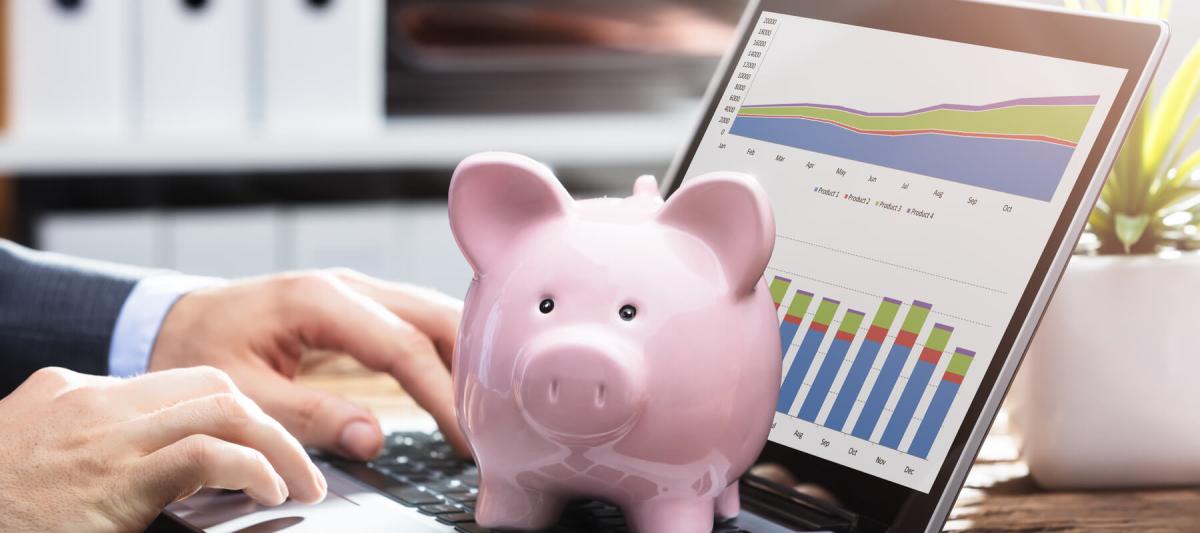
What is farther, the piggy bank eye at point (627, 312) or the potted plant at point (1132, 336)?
the potted plant at point (1132, 336)

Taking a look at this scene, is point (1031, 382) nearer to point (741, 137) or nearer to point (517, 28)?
point (741, 137)

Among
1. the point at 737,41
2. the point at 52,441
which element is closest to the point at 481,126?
the point at 737,41

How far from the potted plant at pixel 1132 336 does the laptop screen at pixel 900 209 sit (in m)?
0.11

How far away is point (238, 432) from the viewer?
52 cm

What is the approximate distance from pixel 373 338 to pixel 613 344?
0.30 metres

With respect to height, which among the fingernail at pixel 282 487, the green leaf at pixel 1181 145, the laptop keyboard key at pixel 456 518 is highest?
the green leaf at pixel 1181 145

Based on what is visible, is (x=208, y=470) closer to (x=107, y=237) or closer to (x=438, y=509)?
(x=438, y=509)

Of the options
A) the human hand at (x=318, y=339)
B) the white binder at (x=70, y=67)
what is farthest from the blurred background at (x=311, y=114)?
the human hand at (x=318, y=339)

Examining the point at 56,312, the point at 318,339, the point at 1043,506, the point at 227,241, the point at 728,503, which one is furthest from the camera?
the point at 227,241

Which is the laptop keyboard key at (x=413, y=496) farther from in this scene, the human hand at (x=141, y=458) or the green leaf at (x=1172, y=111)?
the green leaf at (x=1172, y=111)

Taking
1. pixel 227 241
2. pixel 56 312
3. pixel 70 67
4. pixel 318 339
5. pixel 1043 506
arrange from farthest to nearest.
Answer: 1. pixel 227 241
2. pixel 70 67
3. pixel 56 312
4. pixel 318 339
5. pixel 1043 506

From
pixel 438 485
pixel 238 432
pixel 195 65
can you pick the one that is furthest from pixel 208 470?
pixel 195 65

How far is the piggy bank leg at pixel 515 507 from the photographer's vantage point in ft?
1.63

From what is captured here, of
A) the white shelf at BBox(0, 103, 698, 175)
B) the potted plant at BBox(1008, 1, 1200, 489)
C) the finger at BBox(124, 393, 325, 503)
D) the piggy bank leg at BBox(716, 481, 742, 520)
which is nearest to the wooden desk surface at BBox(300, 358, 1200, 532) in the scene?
the potted plant at BBox(1008, 1, 1200, 489)
